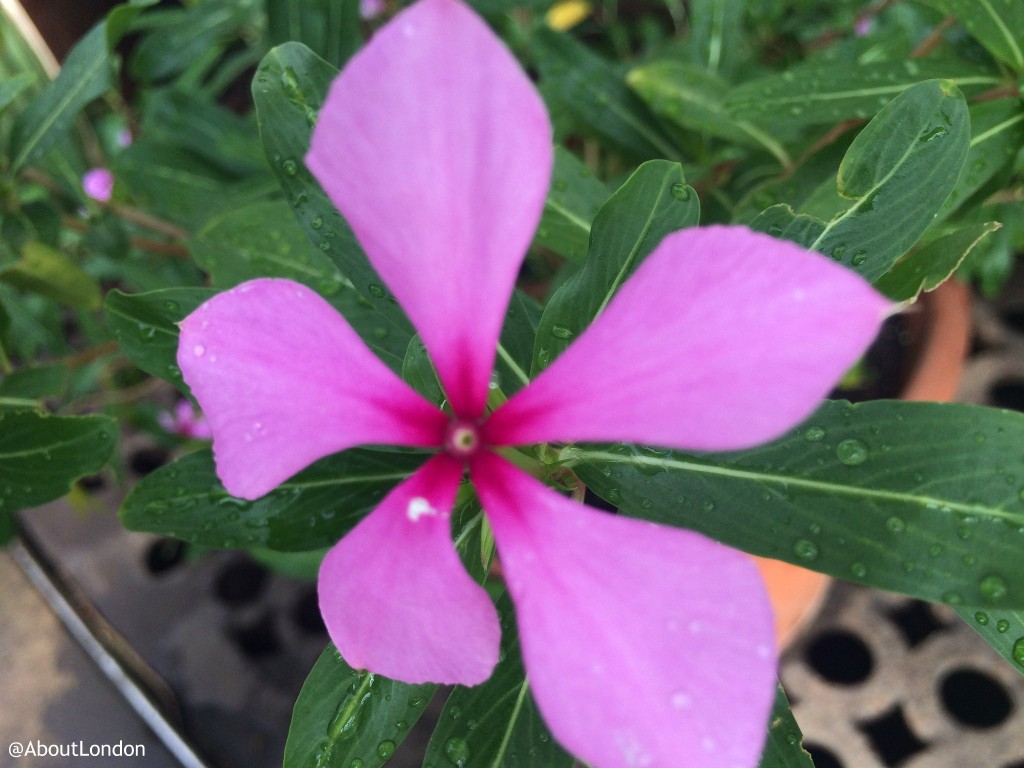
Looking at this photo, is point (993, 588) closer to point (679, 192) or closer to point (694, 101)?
point (679, 192)

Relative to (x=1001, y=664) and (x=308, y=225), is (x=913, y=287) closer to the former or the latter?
(x=308, y=225)

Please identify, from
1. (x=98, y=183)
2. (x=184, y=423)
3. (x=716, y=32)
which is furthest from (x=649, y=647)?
(x=184, y=423)

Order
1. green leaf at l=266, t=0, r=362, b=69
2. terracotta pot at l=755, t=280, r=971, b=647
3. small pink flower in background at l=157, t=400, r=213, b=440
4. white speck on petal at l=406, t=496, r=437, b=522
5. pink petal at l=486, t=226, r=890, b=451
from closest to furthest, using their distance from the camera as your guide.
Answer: pink petal at l=486, t=226, r=890, b=451
white speck on petal at l=406, t=496, r=437, b=522
green leaf at l=266, t=0, r=362, b=69
terracotta pot at l=755, t=280, r=971, b=647
small pink flower in background at l=157, t=400, r=213, b=440

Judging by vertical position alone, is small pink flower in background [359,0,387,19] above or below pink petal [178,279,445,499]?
below

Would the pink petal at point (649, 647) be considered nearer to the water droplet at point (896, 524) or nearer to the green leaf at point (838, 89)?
the water droplet at point (896, 524)

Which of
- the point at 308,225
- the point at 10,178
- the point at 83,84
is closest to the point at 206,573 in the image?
the point at 10,178

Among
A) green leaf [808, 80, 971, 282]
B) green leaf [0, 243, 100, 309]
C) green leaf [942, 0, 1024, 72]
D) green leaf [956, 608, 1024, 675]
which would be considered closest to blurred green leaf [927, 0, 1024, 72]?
green leaf [942, 0, 1024, 72]

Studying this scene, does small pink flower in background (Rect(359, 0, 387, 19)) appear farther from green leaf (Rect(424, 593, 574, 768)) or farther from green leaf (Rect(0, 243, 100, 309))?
green leaf (Rect(424, 593, 574, 768))
